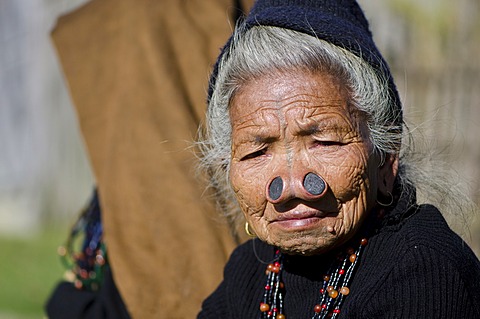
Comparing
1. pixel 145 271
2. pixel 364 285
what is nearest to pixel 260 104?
pixel 364 285

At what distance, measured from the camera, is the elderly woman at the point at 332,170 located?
6.83 feet

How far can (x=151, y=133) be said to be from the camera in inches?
125

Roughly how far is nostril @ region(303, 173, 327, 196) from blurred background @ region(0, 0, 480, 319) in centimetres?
315

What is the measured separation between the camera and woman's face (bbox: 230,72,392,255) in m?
2.14

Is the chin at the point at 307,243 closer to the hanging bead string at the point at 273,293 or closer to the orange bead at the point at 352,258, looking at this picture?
the orange bead at the point at 352,258

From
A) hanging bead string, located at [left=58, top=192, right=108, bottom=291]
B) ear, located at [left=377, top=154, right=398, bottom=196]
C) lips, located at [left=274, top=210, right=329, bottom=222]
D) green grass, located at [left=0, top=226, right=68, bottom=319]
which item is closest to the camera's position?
lips, located at [left=274, top=210, right=329, bottom=222]

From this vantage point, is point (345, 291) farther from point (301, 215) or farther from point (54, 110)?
point (54, 110)

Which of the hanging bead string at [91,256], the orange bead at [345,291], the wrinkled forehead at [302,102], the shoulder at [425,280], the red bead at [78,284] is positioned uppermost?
the wrinkled forehead at [302,102]

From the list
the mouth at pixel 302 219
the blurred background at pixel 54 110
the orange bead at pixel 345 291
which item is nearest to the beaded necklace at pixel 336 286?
the orange bead at pixel 345 291

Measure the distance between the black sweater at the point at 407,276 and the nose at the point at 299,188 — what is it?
0.25 metres

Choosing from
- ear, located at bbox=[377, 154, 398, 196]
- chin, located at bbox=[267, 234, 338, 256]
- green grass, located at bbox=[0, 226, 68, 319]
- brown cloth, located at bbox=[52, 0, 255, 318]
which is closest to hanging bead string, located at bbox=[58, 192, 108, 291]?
brown cloth, located at bbox=[52, 0, 255, 318]

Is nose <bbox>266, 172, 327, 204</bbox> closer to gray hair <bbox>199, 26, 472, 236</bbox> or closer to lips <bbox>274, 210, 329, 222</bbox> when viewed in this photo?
lips <bbox>274, 210, 329, 222</bbox>

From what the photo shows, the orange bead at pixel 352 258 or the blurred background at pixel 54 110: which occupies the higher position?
the orange bead at pixel 352 258

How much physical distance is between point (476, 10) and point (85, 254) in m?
3.51
